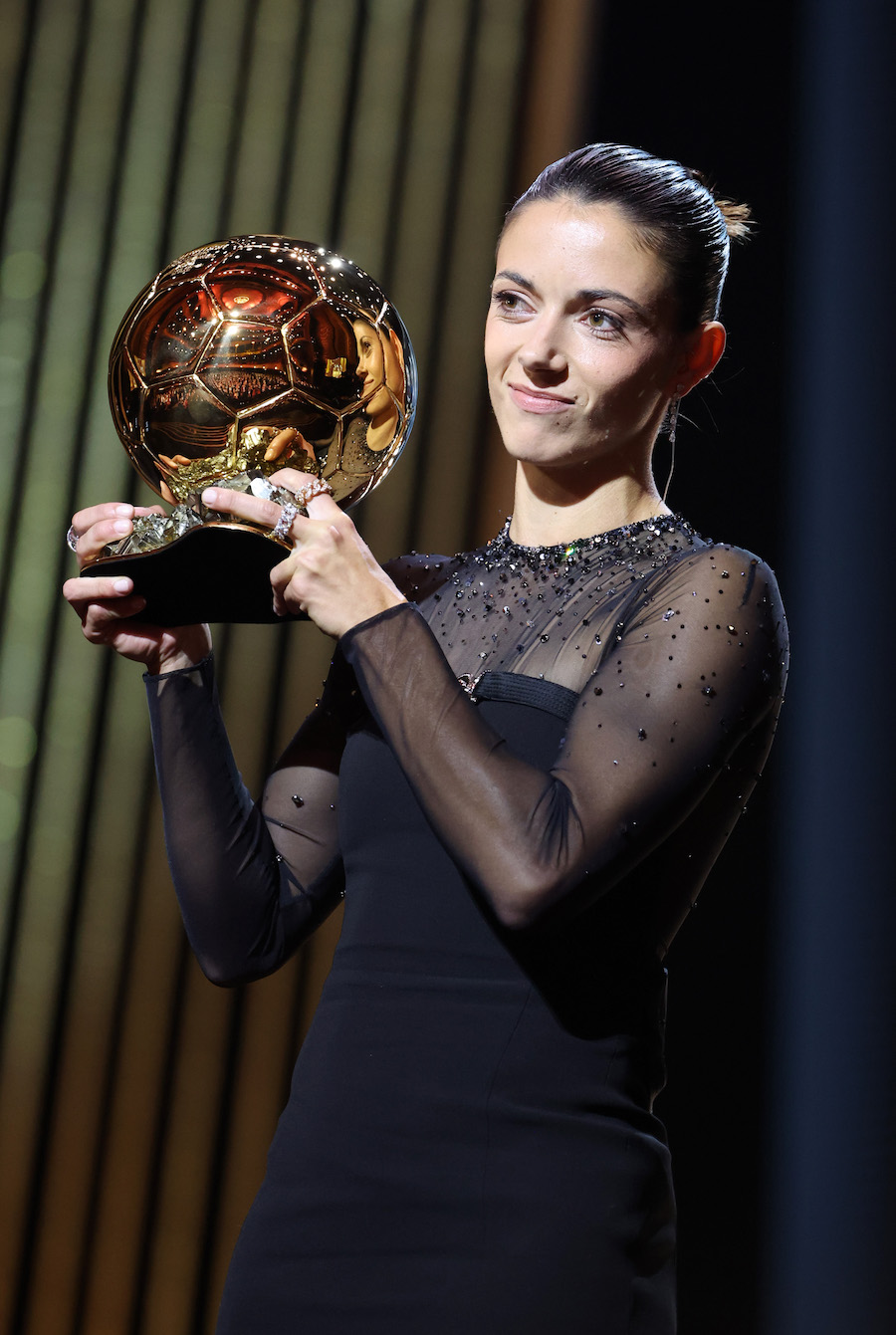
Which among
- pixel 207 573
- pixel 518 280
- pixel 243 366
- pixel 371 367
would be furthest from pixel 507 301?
pixel 207 573

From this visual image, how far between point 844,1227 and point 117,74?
82.4 inches

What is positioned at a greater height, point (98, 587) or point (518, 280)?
point (518, 280)

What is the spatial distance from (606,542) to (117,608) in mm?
386

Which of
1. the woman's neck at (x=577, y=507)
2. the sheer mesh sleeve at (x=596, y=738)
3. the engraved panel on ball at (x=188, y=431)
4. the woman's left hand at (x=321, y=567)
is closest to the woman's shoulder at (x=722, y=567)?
the sheer mesh sleeve at (x=596, y=738)

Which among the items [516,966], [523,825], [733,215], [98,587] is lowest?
[516,966]

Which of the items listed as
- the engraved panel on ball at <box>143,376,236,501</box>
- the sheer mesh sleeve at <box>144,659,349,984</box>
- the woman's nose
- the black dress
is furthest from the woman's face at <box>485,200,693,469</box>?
the sheer mesh sleeve at <box>144,659,349,984</box>

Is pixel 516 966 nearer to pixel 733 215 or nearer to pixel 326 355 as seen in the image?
pixel 326 355

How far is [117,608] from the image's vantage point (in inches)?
39.4

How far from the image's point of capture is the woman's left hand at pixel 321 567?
88 cm

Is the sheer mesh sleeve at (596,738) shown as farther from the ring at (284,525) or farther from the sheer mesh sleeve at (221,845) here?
the sheer mesh sleeve at (221,845)

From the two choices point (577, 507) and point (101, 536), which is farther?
point (577, 507)

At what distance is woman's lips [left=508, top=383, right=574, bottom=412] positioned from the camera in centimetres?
104

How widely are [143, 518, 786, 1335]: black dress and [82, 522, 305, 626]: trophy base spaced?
0.08 metres

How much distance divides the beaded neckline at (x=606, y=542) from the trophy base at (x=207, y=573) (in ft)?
0.82
